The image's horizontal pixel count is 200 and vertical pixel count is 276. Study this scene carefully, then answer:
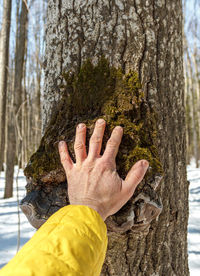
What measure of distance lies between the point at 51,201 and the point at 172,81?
1.06 meters

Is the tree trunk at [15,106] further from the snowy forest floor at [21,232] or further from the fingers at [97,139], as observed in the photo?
the fingers at [97,139]

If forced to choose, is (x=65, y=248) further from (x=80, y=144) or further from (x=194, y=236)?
(x=194, y=236)

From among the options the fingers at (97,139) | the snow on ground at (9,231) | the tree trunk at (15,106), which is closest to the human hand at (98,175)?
the fingers at (97,139)

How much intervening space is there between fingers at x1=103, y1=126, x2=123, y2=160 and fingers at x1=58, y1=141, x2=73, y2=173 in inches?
7.3

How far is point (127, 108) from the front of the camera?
1264mm

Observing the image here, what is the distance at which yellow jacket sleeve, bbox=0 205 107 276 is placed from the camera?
0.66 m

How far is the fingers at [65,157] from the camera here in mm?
A: 1126

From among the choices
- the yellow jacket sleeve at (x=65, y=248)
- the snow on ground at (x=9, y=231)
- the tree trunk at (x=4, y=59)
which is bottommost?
the snow on ground at (x=9, y=231)

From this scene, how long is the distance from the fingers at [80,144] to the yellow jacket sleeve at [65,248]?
0.88ft

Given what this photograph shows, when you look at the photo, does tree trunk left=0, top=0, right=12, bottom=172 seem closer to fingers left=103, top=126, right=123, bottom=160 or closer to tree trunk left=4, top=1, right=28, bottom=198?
tree trunk left=4, top=1, right=28, bottom=198

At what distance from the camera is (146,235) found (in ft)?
4.37

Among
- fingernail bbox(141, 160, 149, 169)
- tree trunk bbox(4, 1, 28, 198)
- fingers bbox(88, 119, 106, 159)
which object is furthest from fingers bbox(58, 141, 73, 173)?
tree trunk bbox(4, 1, 28, 198)

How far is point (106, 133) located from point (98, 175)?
0.27 metres

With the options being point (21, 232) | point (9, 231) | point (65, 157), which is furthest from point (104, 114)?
point (9, 231)
